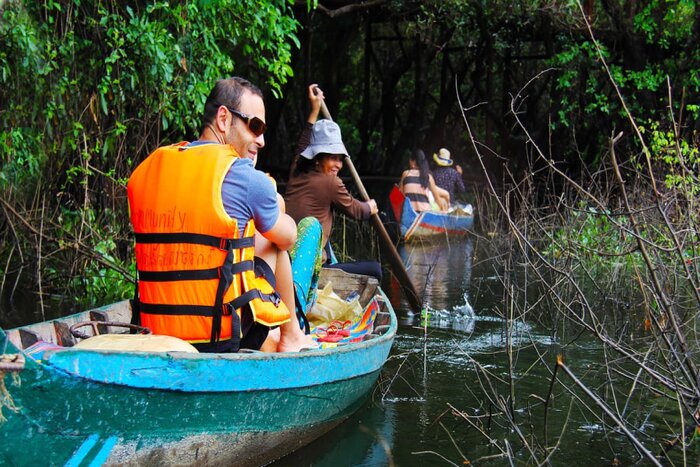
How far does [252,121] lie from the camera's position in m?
3.79

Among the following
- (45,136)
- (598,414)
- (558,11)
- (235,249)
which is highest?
(558,11)

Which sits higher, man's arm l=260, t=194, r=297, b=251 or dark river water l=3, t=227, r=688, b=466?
man's arm l=260, t=194, r=297, b=251

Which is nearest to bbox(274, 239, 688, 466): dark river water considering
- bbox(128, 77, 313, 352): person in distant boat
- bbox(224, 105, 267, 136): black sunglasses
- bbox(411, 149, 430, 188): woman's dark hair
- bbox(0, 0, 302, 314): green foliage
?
bbox(128, 77, 313, 352): person in distant boat

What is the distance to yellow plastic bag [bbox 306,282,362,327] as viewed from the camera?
5676 millimetres

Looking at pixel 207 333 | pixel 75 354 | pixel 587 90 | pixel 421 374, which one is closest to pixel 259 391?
pixel 207 333

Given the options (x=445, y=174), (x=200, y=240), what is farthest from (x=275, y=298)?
(x=445, y=174)

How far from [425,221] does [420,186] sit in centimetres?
76

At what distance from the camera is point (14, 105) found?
21.2 ft

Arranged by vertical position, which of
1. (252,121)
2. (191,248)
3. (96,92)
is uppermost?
(96,92)

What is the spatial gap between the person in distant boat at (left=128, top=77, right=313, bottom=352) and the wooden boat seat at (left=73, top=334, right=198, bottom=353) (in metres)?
0.21

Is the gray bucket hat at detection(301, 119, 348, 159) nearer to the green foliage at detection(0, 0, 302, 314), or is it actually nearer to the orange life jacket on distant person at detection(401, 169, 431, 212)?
the green foliage at detection(0, 0, 302, 314)

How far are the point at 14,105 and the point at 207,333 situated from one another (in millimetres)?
3694

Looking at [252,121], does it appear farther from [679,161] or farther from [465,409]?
[465,409]

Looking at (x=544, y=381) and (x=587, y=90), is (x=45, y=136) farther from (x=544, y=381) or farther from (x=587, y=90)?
(x=587, y=90)
